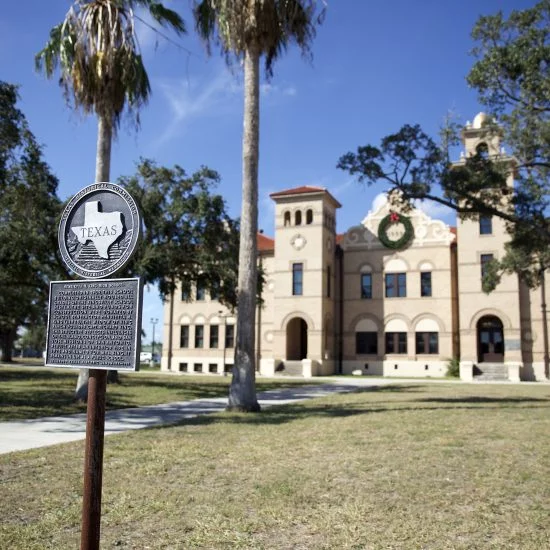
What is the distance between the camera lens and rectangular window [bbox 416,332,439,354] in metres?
43.8

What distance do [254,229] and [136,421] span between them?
6291mm

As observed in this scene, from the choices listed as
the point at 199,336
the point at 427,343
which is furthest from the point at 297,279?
the point at 199,336

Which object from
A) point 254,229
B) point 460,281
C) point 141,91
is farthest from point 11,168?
point 460,281

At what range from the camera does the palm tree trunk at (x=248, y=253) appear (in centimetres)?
1614

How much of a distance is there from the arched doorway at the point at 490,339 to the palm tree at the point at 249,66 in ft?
98.0

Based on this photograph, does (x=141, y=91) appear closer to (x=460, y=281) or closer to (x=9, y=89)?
(x=9, y=89)

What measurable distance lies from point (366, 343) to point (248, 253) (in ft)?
102

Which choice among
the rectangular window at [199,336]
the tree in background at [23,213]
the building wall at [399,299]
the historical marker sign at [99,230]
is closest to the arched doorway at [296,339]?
the building wall at [399,299]

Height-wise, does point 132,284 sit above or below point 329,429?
above

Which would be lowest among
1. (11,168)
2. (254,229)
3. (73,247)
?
(73,247)

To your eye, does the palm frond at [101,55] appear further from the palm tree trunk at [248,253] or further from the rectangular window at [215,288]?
the rectangular window at [215,288]

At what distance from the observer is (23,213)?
20.0 meters

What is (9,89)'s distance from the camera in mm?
14820

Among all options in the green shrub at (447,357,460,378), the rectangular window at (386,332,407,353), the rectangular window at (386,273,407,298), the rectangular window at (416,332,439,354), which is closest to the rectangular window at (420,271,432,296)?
the rectangular window at (386,273,407,298)
